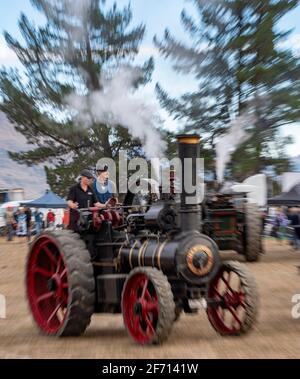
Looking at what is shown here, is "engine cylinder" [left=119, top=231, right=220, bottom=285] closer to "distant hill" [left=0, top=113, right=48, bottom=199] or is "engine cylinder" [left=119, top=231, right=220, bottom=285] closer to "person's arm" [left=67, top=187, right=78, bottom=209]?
"person's arm" [left=67, top=187, right=78, bottom=209]

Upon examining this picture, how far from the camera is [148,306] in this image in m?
5.11

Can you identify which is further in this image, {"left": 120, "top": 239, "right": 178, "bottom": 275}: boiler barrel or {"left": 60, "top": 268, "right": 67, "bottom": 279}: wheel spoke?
{"left": 60, "top": 268, "right": 67, "bottom": 279}: wheel spoke

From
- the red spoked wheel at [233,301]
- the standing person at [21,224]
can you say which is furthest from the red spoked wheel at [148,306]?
the standing person at [21,224]

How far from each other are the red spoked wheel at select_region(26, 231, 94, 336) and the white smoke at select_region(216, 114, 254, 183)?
6.91 m

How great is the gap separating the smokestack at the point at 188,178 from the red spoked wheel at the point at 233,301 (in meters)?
0.48

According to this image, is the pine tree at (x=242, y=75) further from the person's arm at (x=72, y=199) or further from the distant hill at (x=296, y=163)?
the person's arm at (x=72, y=199)

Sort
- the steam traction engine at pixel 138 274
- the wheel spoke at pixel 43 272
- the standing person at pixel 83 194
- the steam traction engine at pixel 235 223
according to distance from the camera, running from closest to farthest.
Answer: the steam traction engine at pixel 138 274, the wheel spoke at pixel 43 272, the standing person at pixel 83 194, the steam traction engine at pixel 235 223

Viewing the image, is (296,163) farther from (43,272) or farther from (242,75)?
(43,272)

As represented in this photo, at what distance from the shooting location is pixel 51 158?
24.8 metres

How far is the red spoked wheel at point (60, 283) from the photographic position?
5605mm

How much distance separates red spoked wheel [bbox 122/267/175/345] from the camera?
16.2ft

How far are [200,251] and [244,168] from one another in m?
13.2

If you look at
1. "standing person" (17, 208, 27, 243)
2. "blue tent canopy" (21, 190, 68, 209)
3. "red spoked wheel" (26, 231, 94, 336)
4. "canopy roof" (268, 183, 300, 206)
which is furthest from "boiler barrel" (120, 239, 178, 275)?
"standing person" (17, 208, 27, 243)

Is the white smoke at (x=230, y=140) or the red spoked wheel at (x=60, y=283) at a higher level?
the white smoke at (x=230, y=140)
